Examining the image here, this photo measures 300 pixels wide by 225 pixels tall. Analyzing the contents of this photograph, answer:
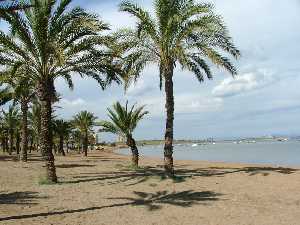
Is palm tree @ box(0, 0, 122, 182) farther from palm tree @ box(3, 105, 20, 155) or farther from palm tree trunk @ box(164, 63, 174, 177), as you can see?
palm tree @ box(3, 105, 20, 155)

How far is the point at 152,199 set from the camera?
15273mm

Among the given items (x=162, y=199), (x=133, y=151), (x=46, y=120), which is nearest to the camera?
(x=162, y=199)

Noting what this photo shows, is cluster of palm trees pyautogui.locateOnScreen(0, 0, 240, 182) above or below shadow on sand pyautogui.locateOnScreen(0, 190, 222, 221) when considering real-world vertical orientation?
above

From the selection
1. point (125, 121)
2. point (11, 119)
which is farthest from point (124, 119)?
point (11, 119)

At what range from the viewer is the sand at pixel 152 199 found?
491 inches

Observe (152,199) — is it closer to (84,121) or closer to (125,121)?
(125,121)

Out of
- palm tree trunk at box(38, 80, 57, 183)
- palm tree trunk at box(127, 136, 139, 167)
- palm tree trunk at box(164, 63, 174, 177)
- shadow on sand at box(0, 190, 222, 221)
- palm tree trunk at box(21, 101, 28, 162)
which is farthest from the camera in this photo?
palm tree trunk at box(21, 101, 28, 162)

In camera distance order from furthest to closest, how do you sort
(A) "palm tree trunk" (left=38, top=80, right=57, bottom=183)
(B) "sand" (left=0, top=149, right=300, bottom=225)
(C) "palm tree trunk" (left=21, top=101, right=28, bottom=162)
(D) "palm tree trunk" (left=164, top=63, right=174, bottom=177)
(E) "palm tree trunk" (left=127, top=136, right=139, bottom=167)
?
(C) "palm tree trunk" (left=21, top=101, right=28, bottom=162), (E) "palm tree trunk" (left=127, top=136, right=139, bottom=167), (D) "palm tree trunk" (left=164, top=63, right=174, bottom=177), (A) "palm tree trunk" (left=38, top=80, right=57, bottom=183), (B) "sand" (left=0, top=149, right=300, bottom=225)

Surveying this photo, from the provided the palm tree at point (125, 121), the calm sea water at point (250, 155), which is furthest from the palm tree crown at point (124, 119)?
the calm sea water at point (250, 155)

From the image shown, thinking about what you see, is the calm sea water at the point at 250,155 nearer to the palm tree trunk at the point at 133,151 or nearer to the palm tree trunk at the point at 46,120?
the palm tree trunk at the point at 133,151

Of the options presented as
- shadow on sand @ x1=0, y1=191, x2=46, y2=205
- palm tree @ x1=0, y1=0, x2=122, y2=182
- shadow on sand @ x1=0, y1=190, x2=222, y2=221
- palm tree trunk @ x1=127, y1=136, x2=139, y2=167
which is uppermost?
palm tree @ x1=0, y1=0, x2=122, y2=182

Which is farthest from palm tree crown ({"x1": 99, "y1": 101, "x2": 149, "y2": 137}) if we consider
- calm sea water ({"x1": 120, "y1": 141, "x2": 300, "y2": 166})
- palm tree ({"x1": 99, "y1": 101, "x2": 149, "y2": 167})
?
calm sea water ({"x1": 120, "y1": 141, "x2": 300, "y2": 166})

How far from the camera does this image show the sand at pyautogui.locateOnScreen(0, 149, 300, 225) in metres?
12.5

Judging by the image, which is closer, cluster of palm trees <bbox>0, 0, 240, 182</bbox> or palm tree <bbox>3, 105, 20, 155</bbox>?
cluster of palm trees <bbox>0, 0, 240, 182</bbox>
